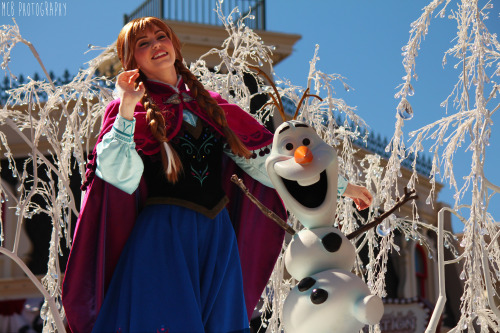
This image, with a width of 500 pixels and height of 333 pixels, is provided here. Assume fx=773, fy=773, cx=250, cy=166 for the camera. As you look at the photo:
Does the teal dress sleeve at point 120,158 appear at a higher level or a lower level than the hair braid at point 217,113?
lower

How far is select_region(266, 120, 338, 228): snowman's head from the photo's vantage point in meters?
2.22

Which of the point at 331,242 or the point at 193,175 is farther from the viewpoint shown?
the point at 193,175

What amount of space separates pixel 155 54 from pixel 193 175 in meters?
0.38

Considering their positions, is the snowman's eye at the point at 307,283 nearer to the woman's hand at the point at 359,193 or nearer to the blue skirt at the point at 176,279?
the blue skirt at the point at 176,279

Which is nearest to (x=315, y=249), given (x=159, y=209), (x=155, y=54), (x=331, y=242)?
(x=331, y=242)

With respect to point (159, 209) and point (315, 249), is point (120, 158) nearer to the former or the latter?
point (159, 209)

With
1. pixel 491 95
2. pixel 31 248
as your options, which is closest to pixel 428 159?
pixel 31 248

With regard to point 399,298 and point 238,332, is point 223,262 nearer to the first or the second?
point 238,332

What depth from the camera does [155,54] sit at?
2.32 meters

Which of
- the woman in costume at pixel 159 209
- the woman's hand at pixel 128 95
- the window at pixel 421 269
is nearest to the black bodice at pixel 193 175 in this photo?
the woman in costume at pixel 159 209

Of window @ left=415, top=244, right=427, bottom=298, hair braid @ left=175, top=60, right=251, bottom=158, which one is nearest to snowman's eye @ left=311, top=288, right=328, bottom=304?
hair braid @ left=175, top=60, right=251, bottom=158

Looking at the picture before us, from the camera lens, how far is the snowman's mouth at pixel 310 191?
89.0 inches

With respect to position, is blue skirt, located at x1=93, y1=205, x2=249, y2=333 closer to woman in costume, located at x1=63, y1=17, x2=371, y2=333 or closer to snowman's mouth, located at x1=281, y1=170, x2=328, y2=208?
woman in costume, located at x1=63, y1=17, x2=371, y2=333

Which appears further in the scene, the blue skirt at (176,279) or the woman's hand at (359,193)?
the woman's hand at (359,193)
